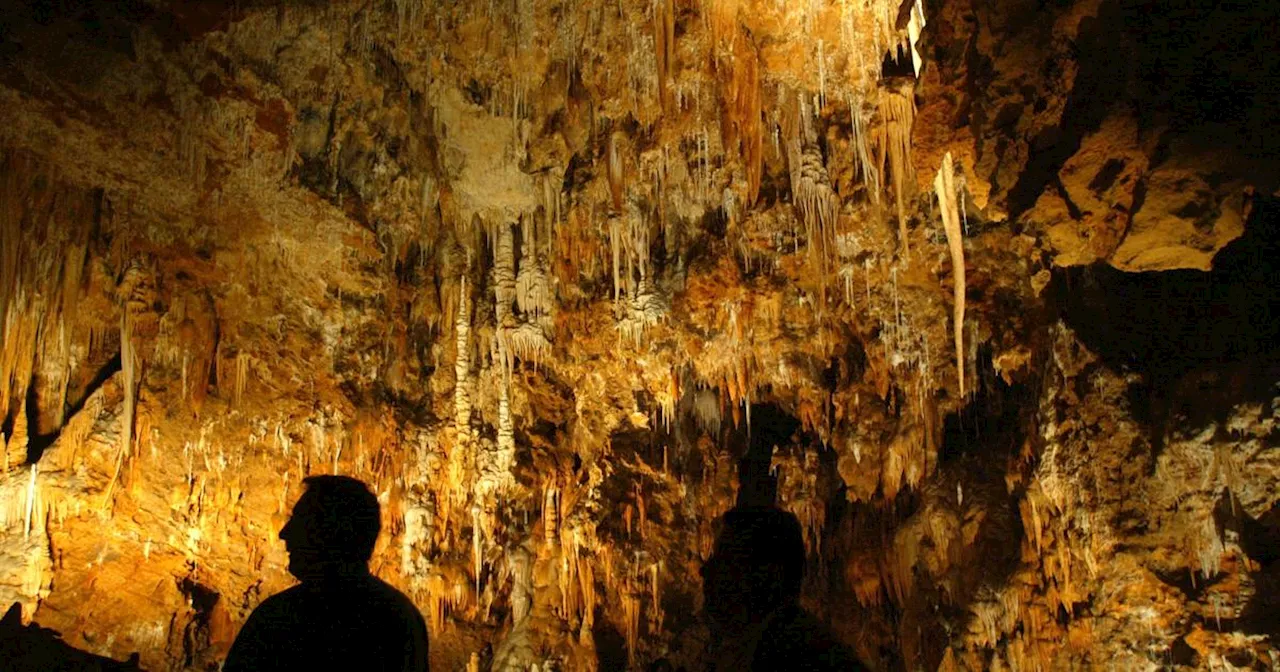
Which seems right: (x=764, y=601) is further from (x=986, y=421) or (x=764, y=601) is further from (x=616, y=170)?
(x=616, y=170)

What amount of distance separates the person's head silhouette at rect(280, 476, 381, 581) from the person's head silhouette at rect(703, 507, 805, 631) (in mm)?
614

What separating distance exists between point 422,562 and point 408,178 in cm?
348

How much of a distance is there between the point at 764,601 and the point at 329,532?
0.77 meters

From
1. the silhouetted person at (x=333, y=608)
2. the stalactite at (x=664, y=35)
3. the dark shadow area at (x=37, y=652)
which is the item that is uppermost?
the stalactite at (x=664, y=35)

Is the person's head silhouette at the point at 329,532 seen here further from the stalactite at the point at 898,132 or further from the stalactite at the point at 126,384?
the stalactite at the point at 126,384

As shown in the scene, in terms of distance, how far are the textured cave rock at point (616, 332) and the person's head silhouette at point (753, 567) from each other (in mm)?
2788

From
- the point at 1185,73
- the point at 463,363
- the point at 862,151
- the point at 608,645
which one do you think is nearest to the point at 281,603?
the point at 1185,73

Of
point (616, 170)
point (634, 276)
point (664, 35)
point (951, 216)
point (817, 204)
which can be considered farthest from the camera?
point (634, 276)

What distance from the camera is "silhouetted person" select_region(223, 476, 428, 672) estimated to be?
1.47 meters

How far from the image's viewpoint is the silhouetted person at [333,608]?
1.47 meters

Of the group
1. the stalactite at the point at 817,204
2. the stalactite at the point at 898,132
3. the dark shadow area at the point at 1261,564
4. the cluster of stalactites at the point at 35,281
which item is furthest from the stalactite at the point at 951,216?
the cluster of stalactites at the point at 35,281

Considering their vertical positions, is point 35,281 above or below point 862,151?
below

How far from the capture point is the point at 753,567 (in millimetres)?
1657

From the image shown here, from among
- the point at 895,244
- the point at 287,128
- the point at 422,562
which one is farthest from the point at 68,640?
the point at 895,244
